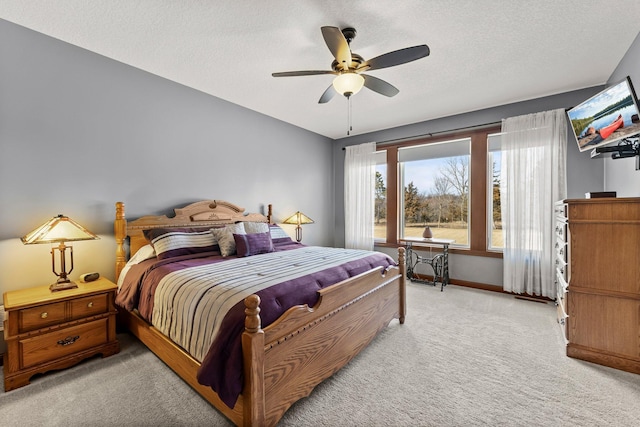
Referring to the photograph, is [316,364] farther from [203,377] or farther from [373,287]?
[373,287]

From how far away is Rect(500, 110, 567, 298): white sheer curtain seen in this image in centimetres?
357

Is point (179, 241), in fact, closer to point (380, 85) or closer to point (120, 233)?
point (120, 233)

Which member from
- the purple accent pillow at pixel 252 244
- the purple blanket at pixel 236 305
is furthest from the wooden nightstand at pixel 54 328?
the purple accent pillow at pixel 252 244

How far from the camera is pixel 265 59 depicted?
9.06 ft

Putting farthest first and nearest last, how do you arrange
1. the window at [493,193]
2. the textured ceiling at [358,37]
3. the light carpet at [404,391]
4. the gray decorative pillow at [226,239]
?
1. the window at [493,193]
2. the gray decorative pillow at [226,239]
3. the textured ceiling at [358,37]
4. the light carpet at [404,391]

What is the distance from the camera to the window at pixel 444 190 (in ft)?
13.8

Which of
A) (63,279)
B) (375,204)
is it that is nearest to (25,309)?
(63,279)

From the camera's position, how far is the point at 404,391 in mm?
1899

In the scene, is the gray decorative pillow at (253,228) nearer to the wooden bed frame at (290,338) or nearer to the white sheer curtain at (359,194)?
the wooden bed frame at (290,338)

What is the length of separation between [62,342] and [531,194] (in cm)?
515

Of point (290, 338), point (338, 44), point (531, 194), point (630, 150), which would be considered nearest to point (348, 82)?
point (338, 44)

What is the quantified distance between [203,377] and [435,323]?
242 centimetres

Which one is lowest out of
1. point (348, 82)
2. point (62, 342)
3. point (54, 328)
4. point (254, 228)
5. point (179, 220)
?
point (62, 342)

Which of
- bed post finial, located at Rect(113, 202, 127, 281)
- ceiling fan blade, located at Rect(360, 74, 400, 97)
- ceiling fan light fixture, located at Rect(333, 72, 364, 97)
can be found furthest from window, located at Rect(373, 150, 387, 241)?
bed post finial, located at Rect(113, 202, 127, 281)
